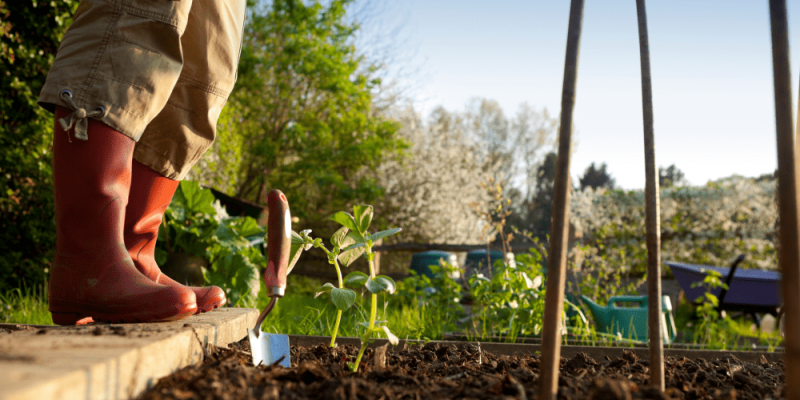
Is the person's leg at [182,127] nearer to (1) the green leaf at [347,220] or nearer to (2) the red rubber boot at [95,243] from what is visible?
(2) the red rubber boot at [95,243]

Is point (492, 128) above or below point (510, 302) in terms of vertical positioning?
above

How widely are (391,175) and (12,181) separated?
650 centimetres

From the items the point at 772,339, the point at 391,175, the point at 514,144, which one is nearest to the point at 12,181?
the point at 772,339

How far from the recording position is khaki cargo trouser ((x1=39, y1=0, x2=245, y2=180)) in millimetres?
912

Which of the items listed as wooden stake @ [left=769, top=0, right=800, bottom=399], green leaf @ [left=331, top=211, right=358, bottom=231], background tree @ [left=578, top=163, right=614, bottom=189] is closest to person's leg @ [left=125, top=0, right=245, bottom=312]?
green leaf @ [left=331, top=211, right=358, bottom=231]

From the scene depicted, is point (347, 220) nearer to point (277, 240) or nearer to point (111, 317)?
point (277, 240)

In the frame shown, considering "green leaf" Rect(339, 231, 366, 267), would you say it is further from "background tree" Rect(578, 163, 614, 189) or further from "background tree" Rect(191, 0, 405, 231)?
"background tree" Rect(578, 163, 614, 189)

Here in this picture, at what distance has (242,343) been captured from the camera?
1193 mm

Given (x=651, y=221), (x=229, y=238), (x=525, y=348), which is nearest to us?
(x=651, y=221)

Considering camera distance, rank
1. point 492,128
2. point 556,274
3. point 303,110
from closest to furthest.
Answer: point 556,274, point 303,110, point 492,128

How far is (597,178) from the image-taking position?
2155 centimetres

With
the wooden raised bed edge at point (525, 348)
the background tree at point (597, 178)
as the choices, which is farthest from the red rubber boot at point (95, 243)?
the background tree at point (597, 178)

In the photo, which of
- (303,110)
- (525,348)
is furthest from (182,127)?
(303,110)

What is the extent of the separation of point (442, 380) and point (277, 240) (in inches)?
14.3
